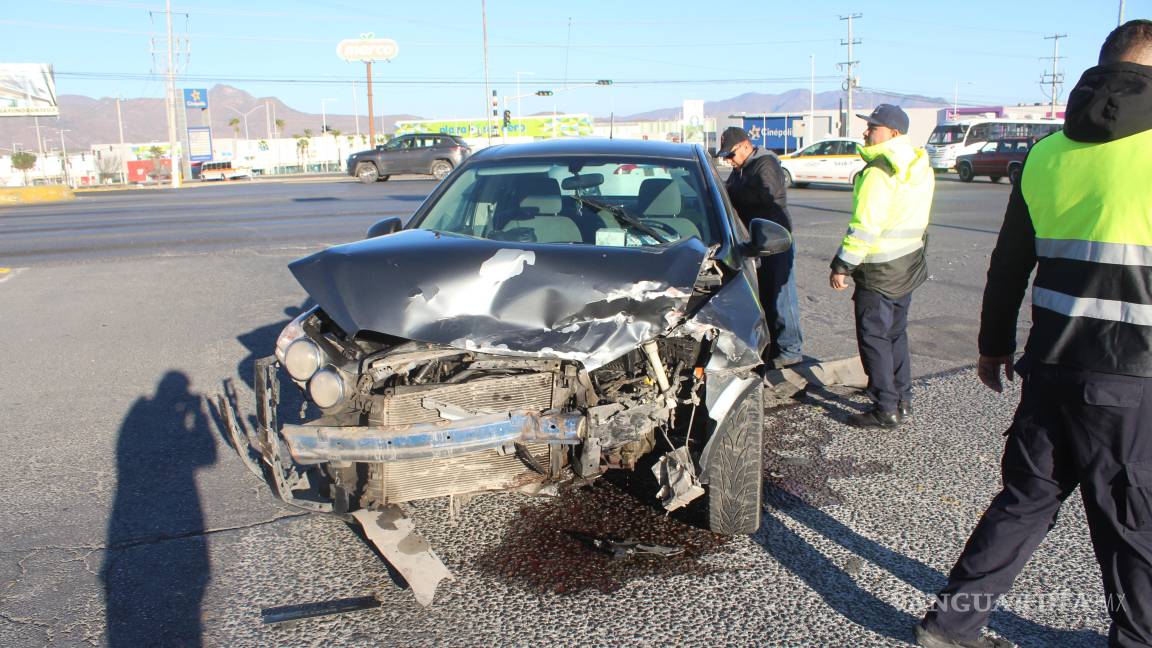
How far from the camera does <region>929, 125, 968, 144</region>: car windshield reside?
3641cm

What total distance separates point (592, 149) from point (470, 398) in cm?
235

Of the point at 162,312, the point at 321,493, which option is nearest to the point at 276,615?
the point at 321,493

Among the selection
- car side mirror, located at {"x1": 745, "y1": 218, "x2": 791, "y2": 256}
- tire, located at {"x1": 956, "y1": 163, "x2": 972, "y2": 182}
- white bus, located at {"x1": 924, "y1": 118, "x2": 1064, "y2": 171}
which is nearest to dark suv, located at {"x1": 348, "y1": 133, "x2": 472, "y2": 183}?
tire, located at {"x1": 956, "y1": 163, "x2": 972, "y2": 182}

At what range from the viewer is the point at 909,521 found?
12.3 ft

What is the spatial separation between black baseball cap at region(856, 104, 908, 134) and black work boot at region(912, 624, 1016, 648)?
2.88 meters

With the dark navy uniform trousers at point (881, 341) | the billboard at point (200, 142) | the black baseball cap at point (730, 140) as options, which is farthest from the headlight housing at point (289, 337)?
the billboard at point (200, 142)

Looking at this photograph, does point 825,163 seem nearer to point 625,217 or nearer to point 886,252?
point 886,252

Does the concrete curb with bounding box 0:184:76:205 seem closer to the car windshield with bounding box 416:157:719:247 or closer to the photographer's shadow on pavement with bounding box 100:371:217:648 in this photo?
the photographer's shadow on pavement with bounding box 100:371:217:648

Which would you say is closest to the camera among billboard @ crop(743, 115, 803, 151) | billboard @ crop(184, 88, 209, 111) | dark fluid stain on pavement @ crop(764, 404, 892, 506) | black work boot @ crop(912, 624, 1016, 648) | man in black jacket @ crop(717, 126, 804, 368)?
black work boot @ crop(912, 624, 1016, 648)

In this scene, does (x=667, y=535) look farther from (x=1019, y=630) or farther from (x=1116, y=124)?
(x=1116, y=124)

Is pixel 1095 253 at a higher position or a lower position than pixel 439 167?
lower

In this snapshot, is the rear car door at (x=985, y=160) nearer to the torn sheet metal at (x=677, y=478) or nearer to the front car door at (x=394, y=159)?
the front car door at (x=394, y=159)

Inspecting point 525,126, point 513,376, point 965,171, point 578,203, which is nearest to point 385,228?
point 578,203

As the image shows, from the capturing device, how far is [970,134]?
3575 centimetres
